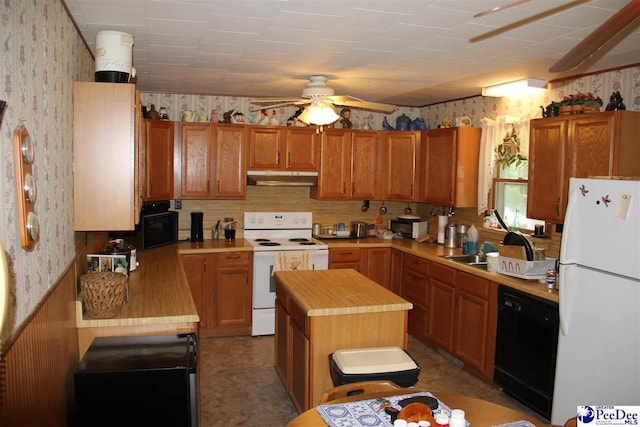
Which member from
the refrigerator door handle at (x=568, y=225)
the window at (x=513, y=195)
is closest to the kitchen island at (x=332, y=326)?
the refrigerator door handle at (x=568, y=225)

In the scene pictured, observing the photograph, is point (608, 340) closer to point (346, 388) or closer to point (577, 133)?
point (577, 133)

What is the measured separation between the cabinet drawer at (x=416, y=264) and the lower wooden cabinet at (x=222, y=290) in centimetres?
161

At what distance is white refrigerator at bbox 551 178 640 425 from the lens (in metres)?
2.92

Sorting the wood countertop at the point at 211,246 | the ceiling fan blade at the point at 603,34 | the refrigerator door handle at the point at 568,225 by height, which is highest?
the ceiling fan blade at the point at 603,34

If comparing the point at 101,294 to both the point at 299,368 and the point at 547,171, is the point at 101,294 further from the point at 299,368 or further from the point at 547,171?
the point at 547,171

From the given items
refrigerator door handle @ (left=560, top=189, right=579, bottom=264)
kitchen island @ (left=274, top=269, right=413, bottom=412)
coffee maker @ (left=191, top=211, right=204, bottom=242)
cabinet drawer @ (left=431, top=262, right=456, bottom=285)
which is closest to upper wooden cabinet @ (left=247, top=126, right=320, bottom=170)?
coffee maker @ (left=191, top=211, right=204, bottom=242)

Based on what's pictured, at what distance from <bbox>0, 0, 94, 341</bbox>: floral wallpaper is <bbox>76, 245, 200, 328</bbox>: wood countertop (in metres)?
0.41

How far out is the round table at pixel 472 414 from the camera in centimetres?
190

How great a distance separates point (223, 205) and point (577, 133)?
3678 mm

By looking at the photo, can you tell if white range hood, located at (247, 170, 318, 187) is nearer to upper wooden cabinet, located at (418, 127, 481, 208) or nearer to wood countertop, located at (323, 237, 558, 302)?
wood countertop, located at (323, 237, 558, 302)

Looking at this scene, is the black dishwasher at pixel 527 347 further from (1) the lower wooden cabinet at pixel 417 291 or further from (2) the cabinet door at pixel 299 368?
(2) the cabinet door at pixel 299 368

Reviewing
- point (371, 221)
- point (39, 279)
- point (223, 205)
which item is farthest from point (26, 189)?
point (371, 221)

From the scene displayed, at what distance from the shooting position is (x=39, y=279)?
2012mm

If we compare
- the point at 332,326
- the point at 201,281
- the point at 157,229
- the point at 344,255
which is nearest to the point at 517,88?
the point at 344,255
